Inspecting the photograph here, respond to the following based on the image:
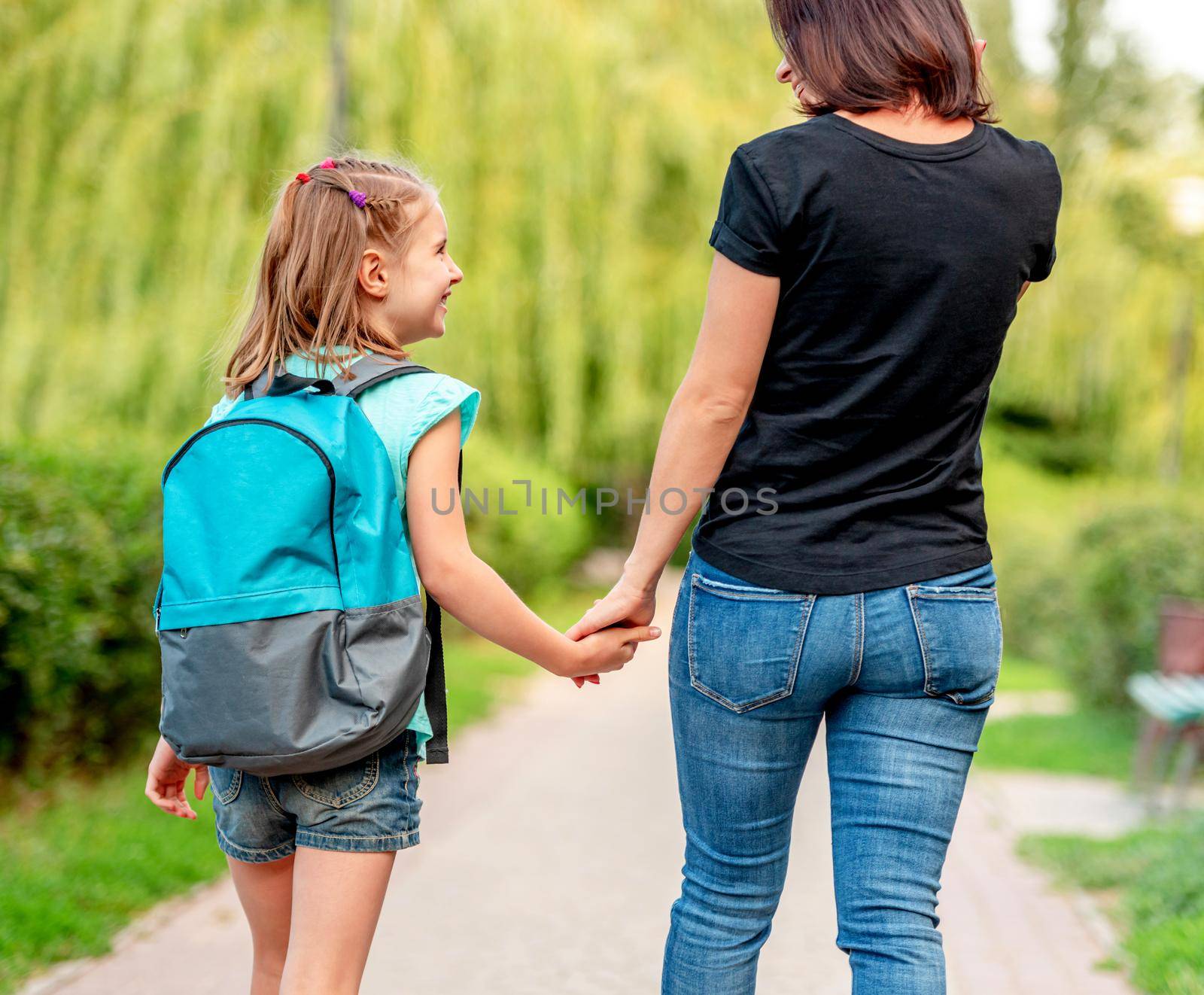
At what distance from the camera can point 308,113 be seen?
9.92 meters

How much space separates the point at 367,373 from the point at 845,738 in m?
0.91

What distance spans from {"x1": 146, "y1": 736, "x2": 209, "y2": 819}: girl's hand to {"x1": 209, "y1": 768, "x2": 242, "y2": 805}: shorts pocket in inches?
3.6

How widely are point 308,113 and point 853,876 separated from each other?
907 cm

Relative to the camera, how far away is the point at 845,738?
1988 mm

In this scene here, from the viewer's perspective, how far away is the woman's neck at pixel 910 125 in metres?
1.89

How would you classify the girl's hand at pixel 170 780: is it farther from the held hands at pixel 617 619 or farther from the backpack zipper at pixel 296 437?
the held hands at pixel 617 619

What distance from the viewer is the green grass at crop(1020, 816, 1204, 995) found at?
344 cm

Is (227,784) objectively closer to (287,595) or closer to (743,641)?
(287,595)

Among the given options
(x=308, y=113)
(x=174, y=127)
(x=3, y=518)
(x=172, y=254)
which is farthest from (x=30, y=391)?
(x=3, y=518)

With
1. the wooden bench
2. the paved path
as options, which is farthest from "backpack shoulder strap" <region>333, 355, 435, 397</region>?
the wooden bench

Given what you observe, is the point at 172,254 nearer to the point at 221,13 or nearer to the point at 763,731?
the point at 221,13

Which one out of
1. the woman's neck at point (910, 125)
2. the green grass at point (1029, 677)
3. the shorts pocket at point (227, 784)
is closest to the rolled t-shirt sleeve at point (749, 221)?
the woman's neck at point (910, 125)

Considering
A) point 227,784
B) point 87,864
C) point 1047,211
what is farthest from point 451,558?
point 87,864

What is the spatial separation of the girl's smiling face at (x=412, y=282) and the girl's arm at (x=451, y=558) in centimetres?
21
